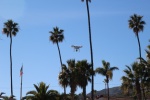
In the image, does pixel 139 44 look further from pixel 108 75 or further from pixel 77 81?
pixel 77 81

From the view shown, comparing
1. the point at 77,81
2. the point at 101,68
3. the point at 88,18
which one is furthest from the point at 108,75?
the point at 88,18

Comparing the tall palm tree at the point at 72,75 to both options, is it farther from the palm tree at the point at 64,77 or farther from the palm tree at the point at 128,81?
the palm tree at the point at 128,81

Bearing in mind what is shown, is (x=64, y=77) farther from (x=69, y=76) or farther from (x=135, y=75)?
(x=135, y=75)

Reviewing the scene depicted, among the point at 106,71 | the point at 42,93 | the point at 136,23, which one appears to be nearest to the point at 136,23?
the point at 136,23

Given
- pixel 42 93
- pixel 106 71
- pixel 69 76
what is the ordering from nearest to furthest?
1. pixel 42 93
2. pixel 69 76
3. pixel 106 71

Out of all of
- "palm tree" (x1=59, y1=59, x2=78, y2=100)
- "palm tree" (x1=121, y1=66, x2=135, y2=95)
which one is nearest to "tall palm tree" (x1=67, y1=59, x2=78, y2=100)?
"palm tree" (x1=59, y1=59, x2=78, y2=100)

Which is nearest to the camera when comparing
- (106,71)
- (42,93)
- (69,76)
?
(42,93)

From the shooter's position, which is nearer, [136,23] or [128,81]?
[128,81]

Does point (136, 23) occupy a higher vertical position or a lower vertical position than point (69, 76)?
higher

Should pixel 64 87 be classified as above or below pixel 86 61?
below
